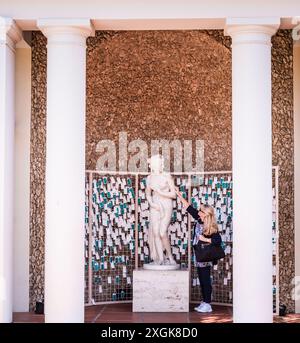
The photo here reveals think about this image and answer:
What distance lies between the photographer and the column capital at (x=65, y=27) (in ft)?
34.1

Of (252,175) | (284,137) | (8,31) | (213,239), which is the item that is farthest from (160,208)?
(8,31)

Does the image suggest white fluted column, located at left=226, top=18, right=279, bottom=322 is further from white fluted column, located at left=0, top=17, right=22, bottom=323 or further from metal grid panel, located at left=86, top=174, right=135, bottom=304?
metal grid panel, located at left=86, top=174, right=135, bottom=304

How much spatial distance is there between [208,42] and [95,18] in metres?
3.20

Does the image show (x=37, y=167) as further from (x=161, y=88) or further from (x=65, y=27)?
(x=65, y=27)

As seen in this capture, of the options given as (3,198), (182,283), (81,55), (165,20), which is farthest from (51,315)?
(165,20)

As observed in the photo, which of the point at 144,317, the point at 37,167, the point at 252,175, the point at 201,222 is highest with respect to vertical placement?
the point at 37,167

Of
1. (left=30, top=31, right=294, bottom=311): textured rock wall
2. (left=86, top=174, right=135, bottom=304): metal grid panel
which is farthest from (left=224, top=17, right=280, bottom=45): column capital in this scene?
(left=86, top=174, right=135, bottom=304): metal grid panel

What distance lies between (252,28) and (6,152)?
387cm

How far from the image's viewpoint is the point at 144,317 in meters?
12.2

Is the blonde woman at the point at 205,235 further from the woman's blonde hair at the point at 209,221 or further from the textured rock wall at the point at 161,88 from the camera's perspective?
the textured rock wall at the point at 161,88

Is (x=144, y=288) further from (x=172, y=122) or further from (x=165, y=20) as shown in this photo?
(x=165, y=20)

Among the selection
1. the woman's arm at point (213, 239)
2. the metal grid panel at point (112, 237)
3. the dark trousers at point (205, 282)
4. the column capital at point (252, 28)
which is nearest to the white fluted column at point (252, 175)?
the column capital at point (252, 28)

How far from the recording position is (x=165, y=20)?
1052 centimetres

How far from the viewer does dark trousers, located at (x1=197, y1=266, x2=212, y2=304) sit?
41.4 feet
